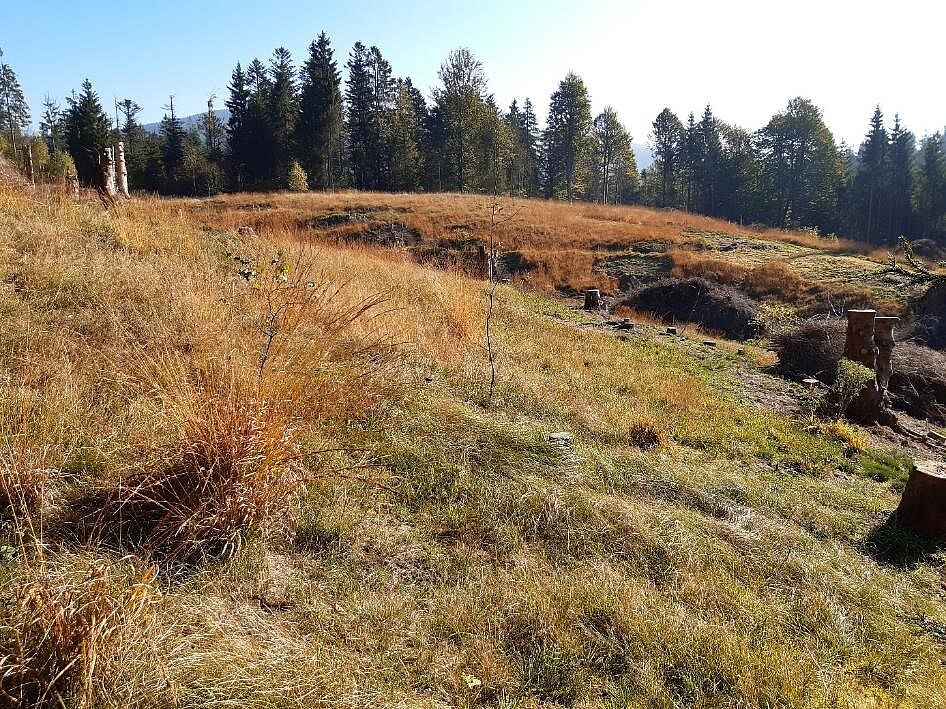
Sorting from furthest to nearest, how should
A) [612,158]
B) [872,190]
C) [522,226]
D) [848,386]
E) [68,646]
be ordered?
1. [612,158]
2. [872,190]
3. [522,226]
4. [848,386]
5. [68,646]

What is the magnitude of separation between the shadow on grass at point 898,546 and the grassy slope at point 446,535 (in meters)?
0.03

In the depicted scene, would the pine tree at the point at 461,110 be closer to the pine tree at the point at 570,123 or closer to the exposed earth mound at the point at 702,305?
the pine tree at the point at 570,123

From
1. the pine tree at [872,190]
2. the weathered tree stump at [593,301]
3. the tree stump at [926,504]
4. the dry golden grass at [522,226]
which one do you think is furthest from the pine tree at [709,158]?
the tree stump at [926,504]

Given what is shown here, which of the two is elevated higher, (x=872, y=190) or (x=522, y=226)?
(x=872, y=190)

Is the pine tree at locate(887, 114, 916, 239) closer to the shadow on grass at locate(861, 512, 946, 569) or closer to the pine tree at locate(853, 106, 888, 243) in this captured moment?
the pine tree at locate(853, 106, 888, 243)

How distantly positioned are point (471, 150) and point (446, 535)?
43998mm

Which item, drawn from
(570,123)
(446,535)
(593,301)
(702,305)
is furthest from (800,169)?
(446,535)

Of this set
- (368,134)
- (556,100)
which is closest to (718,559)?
(368,134)

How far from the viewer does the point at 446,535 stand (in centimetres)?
299

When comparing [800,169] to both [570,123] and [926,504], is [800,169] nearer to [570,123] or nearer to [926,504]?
[570,123]

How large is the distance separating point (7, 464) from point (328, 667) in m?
1.55

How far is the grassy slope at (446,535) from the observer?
2.09 m

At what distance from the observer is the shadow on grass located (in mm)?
3590

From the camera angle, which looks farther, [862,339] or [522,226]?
[522,226]
